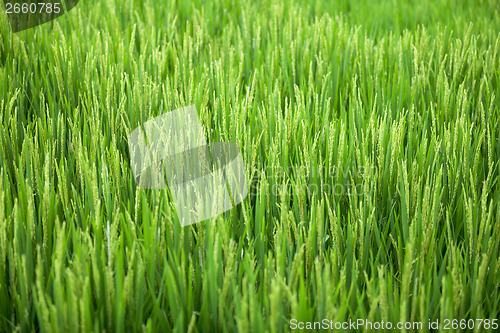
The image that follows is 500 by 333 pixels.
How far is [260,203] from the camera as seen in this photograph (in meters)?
1.21

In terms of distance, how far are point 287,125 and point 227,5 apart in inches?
74.5

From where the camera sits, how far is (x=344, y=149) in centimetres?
150

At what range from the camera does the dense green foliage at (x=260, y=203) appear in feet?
3.23

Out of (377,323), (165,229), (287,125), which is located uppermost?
(287,125)

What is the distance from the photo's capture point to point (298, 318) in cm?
95

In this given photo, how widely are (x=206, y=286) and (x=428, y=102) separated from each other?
4.59 feet

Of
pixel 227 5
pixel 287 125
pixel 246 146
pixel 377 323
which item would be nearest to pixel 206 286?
pixel 377 323

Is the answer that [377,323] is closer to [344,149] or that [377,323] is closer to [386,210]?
[386,210]

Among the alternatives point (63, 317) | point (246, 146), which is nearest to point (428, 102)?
point (246, 146)

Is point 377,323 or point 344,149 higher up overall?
point 344,149

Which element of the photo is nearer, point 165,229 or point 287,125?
point 165,229

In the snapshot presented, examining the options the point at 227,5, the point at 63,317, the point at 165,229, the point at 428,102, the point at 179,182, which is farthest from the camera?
the point at 227,5

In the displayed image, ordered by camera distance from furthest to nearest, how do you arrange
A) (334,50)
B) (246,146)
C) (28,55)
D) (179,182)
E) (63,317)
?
(334,50) → (28,55) → (246,146) → (179,182) → (63,317)

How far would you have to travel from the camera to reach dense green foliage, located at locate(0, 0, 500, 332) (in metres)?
0.98
